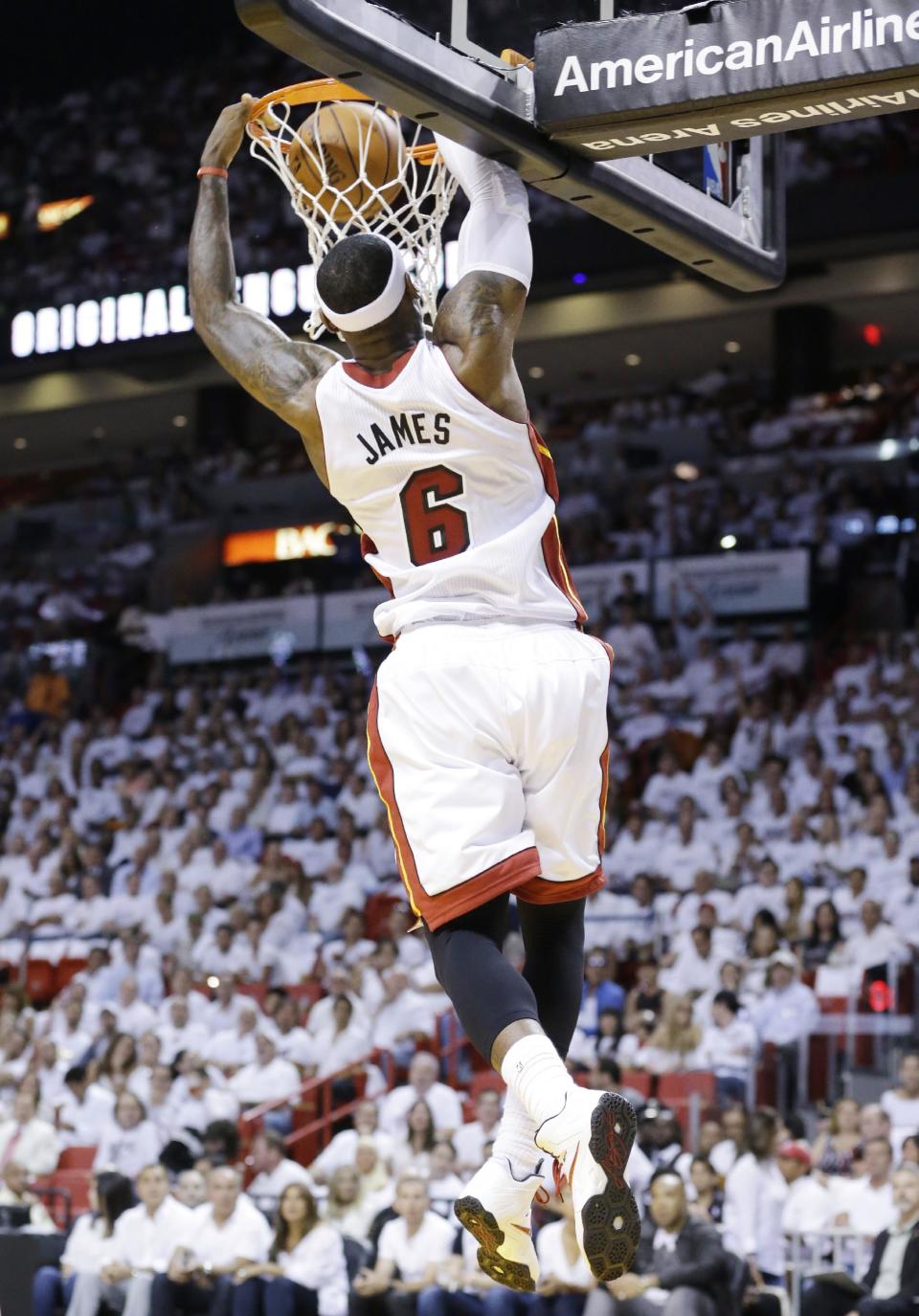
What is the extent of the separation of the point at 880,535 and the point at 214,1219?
11124 millimetres

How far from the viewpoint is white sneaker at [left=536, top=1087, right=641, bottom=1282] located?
343 cm

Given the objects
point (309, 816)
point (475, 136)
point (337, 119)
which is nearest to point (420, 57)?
point (475, 136)

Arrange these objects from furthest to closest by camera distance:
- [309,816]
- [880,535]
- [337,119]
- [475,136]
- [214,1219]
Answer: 1. [880,535]
2. [309,816]
3. [214,1219]
4. [337,119]
5. [475,136]

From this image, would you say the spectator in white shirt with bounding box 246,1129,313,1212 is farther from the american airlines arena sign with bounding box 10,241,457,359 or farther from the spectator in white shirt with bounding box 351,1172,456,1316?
the american airlines arena sign with bounding box 10,241,457,359

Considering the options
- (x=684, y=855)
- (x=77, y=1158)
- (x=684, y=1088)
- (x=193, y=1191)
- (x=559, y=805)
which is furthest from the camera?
(x=684, y=855)

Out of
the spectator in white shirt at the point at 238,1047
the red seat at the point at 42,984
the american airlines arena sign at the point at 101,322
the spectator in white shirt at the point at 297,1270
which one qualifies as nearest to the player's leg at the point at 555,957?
the spectator in white shirt at the point at 297,1270

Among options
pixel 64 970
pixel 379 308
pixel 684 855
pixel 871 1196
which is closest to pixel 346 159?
pixel 379 308

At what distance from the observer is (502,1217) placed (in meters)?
3.78

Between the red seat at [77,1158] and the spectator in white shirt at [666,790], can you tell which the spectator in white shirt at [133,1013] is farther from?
the spectator in white shirt at [666,790]

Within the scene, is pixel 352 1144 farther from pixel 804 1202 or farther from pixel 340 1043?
pixel 804 1202

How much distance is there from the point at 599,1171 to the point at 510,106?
2.24 meters

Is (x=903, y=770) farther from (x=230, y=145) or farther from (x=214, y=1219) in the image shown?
(x=230, y=145)

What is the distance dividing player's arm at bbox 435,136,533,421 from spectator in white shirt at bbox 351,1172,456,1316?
7757 mm

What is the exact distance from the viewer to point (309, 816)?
740 inches
